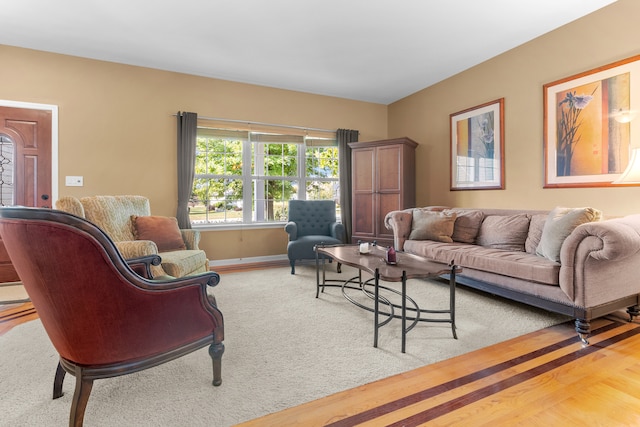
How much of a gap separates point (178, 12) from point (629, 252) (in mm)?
4063

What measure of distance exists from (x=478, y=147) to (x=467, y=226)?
1180 millimetres

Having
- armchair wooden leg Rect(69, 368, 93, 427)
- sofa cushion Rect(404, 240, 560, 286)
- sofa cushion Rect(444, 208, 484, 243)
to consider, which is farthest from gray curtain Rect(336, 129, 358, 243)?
armchair wooden leg Rect(69, 368, 93, 427)

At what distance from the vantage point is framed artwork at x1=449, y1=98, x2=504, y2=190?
3.78m

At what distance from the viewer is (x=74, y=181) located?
12.3ft

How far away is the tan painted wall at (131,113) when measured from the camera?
3.61 m

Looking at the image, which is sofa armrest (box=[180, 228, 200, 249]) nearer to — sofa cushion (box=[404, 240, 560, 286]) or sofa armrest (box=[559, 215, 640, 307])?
sofa cushion (box=[404, 240, 560, 286])

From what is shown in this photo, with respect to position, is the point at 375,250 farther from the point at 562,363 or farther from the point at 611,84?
the point at 611,84

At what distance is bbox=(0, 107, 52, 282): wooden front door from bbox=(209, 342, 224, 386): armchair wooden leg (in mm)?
3496

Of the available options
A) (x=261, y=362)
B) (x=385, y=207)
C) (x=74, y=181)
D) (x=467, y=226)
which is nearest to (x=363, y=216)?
(x=385, y=207)

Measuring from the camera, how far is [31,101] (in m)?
3.53

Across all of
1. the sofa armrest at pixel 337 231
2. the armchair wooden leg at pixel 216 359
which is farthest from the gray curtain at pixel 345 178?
the armchair wooden leg at pixel 216 359

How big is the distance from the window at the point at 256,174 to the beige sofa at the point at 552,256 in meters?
2.28

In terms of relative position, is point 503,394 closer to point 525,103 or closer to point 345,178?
point 525,103

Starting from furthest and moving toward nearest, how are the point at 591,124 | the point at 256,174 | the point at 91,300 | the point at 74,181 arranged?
the point at 256,174 < the point at 74,181 < the point at 591,124 < the point at 91,300
